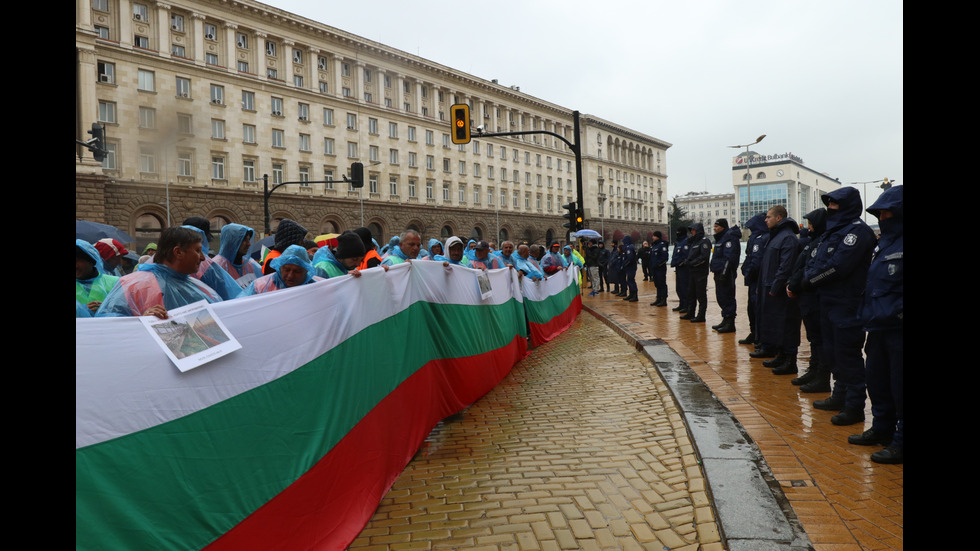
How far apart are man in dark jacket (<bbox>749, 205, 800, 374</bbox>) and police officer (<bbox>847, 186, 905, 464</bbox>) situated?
95.2 inches

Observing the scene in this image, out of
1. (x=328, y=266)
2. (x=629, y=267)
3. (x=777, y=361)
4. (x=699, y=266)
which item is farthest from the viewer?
(x=629, y=267)

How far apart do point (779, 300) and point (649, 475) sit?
379cm

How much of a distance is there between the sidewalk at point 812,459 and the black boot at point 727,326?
1.93 m

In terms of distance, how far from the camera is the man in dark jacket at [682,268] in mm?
12070

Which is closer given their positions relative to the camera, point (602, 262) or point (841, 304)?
point (841, 304)

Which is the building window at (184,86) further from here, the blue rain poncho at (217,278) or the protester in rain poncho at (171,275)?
the protester in rain poncho at (171,275)

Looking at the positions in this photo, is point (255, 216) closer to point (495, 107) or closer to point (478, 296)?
point (495, 107)

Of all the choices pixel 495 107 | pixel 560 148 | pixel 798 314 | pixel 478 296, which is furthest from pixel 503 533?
pixel 560 148

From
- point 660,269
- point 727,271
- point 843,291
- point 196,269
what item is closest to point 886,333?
point 843,291

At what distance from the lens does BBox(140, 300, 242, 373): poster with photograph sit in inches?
90.7

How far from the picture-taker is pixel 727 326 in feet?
32.9

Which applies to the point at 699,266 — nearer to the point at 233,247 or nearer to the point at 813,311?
the point at 813,311

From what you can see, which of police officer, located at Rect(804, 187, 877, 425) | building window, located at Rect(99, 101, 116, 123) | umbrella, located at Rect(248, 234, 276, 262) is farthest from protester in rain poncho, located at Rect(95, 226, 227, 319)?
building window, located at Rect(99, 101, 116, 123)

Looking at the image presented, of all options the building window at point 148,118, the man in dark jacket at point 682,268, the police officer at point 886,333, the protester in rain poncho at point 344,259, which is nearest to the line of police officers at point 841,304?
the police officer at point 886,333
